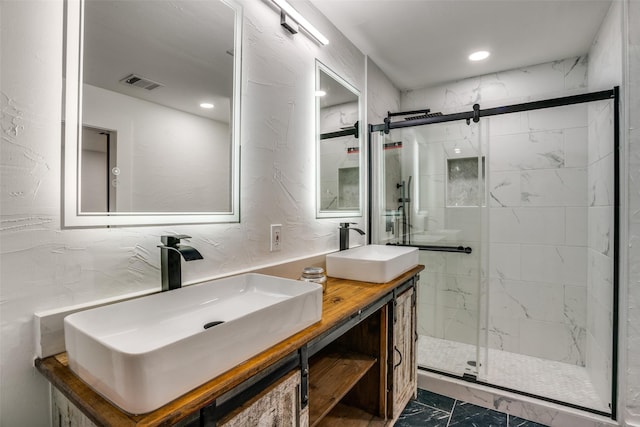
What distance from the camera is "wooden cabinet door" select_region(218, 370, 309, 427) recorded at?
703 mm

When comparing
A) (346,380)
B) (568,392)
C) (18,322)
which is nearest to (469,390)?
(568,392)

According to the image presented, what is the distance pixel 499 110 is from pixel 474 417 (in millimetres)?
1891

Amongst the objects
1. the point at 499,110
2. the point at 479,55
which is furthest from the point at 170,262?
the point at 479,55

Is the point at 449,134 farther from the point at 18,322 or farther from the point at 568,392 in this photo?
the point at 18,322

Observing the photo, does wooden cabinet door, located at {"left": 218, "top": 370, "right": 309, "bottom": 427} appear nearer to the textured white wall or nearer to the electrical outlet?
the textured white wall

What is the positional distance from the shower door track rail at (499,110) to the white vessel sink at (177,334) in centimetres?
168

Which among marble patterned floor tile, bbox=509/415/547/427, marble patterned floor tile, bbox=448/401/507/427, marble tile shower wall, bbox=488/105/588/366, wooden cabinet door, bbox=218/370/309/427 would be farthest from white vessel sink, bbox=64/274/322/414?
marble tile shower wall, bbox=488/105/588/366

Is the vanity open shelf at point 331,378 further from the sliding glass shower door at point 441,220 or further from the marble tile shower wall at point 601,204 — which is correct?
the marble tile shower wall at point 601,204

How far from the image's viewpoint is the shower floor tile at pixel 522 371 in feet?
6.13

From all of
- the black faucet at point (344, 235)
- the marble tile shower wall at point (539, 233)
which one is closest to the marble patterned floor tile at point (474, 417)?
the marble tile shower wall at point (539, 233)

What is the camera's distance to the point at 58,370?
0.68 meters

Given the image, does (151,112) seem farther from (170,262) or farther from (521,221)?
(521,221)

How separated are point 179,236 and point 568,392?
7.73ft

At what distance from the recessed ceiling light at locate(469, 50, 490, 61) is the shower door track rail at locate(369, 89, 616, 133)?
0.42 m
